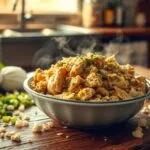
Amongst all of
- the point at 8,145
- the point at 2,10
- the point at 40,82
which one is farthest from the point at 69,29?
the point at 8,145

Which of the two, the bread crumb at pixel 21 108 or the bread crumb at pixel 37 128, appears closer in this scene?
the bread crumb at pixel 37 128

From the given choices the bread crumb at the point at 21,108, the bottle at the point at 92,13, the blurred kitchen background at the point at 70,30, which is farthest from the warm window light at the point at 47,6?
the bread crumb at the point at 21,108

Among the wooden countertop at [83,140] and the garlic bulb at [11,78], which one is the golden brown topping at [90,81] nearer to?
the wooden countertop at [83,140]

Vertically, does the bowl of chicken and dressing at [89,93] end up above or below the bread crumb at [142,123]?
above

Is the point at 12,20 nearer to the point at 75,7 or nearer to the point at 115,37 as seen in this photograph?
the point at 75,7

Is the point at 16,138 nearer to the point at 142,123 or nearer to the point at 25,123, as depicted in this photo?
the point at 25,123

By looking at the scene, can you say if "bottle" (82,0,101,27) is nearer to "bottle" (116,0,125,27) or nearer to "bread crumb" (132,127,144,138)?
"bottle" (116,0,125,27)

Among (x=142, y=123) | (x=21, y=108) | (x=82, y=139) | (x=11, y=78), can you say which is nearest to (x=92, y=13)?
(x=11, y=78)
